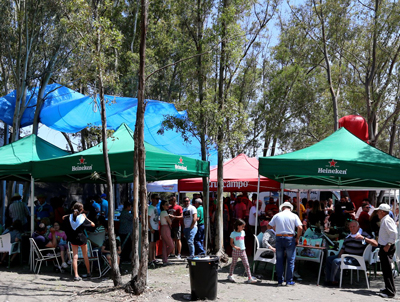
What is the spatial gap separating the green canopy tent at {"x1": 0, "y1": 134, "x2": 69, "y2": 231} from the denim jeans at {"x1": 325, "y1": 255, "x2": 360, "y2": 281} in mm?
6388

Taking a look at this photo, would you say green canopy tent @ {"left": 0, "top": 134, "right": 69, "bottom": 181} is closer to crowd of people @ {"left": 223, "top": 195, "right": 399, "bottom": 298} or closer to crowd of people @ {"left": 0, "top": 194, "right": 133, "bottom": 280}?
crowd of people @ {"left": 0, "top": 194, "right": 133, "bottom": 280}

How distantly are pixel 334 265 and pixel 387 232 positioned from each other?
131cm

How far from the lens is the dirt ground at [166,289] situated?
6574mm

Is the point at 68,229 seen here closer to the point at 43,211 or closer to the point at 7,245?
the point at 7,245

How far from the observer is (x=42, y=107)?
15.9 m

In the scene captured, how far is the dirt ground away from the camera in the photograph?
6.57 m

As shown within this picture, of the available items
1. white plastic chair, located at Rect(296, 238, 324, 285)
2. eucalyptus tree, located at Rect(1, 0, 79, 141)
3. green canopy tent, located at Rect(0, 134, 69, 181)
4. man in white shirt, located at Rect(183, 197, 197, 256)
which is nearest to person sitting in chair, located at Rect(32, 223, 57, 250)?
green canopy tent, located at Rect(0, 134, 69, 181)

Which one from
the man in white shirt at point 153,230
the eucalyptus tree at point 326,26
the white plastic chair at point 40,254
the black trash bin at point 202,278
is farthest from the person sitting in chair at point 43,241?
the eucalyptus tree at point 326,26

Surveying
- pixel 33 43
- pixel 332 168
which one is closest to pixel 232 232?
pixel 332 168

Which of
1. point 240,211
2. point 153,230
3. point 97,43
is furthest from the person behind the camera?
point 240,211

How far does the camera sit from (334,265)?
311 inches

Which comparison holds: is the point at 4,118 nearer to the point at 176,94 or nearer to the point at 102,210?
the point at 102,210

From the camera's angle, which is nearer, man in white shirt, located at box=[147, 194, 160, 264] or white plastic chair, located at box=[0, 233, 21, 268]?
white plastic chair, located at box=[0, 233, 21, 268]

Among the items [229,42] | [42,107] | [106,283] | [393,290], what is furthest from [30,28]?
[393,290]
